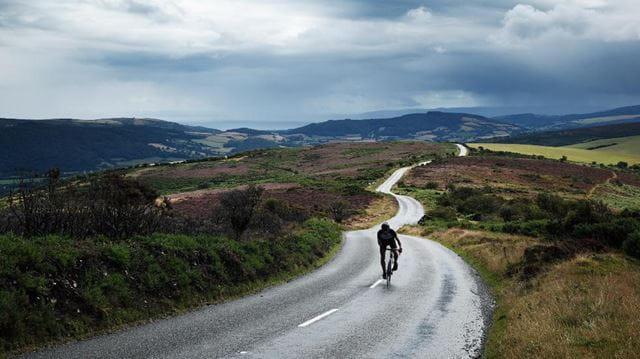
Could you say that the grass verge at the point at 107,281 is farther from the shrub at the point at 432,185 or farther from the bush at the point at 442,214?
the shrub at the point at 432,185

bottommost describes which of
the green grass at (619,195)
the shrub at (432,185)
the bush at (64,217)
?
the green grass at (619,195)

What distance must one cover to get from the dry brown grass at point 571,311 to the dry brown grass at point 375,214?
32367mm

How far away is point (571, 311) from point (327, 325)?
5.96 meters

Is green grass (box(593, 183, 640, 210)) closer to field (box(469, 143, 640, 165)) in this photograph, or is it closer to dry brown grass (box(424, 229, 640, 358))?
dry brown grass (box(424, 229, 640, 358))

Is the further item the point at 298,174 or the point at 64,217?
the point at 298,174

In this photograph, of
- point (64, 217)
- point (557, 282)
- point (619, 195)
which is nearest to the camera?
point (64, 217)

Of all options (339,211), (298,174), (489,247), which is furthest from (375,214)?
(298,174)

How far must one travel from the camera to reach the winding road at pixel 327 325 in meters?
10.6

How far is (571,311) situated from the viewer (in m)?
13.0

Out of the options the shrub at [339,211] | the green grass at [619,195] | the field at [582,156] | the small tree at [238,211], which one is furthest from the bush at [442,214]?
the field at [582,156]

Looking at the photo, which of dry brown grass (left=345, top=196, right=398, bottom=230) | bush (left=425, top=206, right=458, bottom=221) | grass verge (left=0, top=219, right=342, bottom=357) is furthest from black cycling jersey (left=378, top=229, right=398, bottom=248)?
bush (left=425, top=206, right=458, bottom=221)

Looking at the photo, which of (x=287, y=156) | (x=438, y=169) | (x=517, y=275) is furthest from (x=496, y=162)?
(x=517, y=275)

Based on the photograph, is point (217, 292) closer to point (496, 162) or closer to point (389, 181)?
point (389, 181)

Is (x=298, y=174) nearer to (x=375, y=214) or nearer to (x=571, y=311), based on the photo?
(x=375, y=214)
